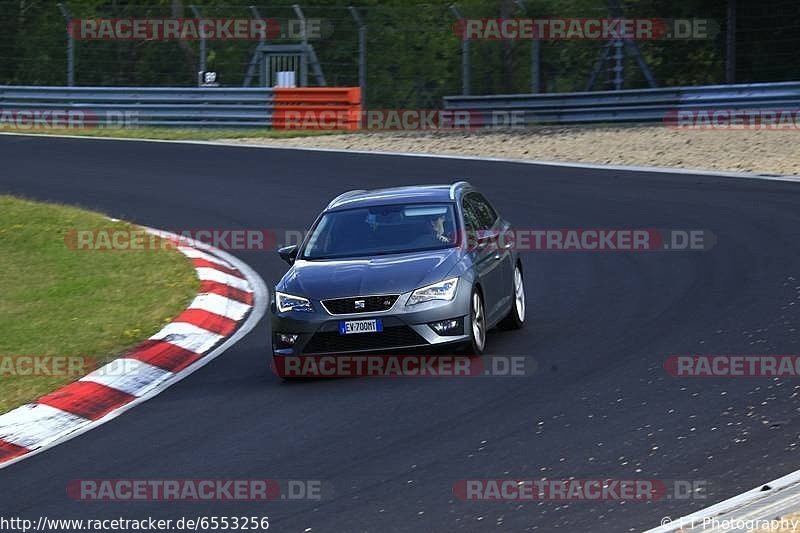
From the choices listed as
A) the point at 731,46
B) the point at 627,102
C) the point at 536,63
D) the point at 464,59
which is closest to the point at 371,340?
the point at 627,102

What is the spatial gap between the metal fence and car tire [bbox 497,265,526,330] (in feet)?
65.4

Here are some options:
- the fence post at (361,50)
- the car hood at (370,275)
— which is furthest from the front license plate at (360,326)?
the fence post at (361,50)

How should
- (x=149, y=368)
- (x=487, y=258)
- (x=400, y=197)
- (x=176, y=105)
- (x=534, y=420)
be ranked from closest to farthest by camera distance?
(x=534, y=420) → (x=149, y=368) → (x=487, y=258) → (x=400, y=197) → (x=176, y=105)

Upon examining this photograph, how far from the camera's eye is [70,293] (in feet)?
45.3

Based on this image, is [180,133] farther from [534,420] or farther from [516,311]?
[534,420]

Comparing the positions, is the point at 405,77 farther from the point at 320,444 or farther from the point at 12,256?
the point at 320,444

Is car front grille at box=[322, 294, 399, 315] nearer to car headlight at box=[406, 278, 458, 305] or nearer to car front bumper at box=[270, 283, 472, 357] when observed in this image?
car front bumper at box=[270, 283, 472, 357]

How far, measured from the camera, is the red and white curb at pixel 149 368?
9.66m

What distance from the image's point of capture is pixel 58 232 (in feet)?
54.9

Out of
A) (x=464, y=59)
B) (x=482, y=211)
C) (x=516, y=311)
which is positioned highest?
(x=464, y=59)

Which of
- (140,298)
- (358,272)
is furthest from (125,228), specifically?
(358,272)

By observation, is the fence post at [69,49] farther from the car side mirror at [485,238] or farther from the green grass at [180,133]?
the car side mirror at [485,238]

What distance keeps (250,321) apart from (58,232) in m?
4.43

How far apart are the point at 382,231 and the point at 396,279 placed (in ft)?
3.54
